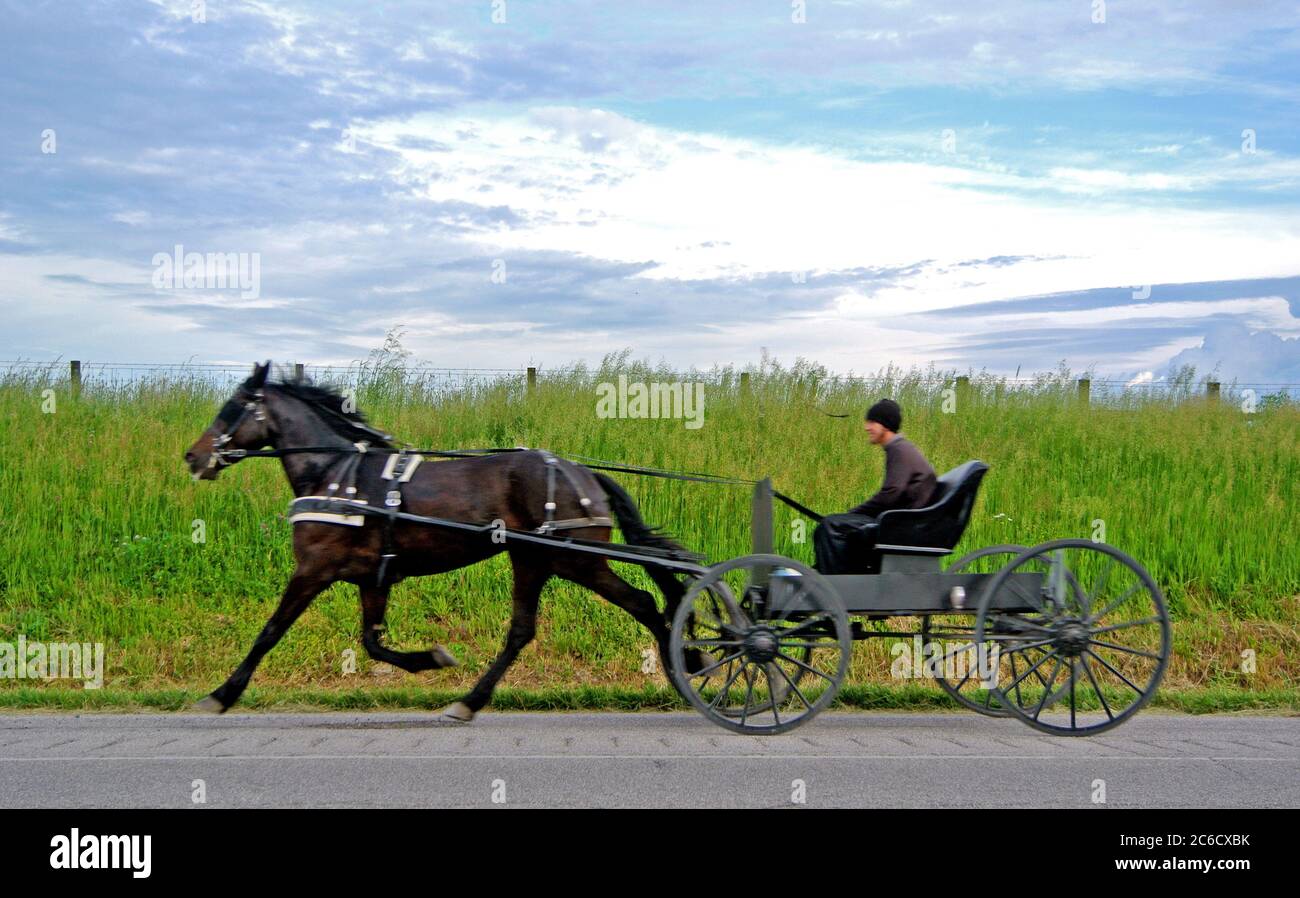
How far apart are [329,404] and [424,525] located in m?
1.33

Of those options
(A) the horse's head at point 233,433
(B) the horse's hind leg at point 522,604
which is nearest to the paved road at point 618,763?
(B) the horse's hind leg at point 522,604

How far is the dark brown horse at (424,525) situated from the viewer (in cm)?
907

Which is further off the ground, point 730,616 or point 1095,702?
point 730,616

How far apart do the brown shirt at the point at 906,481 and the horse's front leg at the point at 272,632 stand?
4.06 metres

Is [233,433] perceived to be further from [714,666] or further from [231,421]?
[714,666]

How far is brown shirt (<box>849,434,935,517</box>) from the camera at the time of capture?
8633 millimetres

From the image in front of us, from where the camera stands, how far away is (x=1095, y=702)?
10672 mm

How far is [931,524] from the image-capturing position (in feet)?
28.0

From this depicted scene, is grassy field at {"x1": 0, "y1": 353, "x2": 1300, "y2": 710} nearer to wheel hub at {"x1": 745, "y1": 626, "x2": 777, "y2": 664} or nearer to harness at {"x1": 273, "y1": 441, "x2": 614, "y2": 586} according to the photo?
harness at {"x1": 273, "y1": 441, "x2": 614, "y2": 586}

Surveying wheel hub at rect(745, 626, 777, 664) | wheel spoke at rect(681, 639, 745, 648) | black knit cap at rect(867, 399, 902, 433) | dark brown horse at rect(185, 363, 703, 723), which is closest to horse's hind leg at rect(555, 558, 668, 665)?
dark brown horse at rect(185, 363, 703, 723)

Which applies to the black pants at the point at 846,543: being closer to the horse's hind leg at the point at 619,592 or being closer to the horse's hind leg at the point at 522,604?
the horse's hind leg at the point at 619,592
